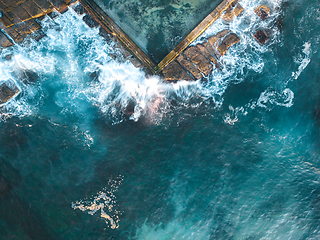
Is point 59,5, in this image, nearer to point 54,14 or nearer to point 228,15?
point 54,14

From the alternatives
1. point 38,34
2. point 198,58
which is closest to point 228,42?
point 198,58

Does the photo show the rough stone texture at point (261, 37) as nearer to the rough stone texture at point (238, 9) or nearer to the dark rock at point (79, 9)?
the rough stone texture at point (238, 9)

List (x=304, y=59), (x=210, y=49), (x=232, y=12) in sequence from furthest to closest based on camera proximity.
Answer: (x=210, y=49) → (x=304, y=59) → (x=232, y=12)

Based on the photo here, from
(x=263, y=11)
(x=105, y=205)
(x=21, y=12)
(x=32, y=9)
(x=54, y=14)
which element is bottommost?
(x=105, y=205)

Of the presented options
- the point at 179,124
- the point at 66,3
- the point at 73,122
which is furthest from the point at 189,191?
the point at 66,3

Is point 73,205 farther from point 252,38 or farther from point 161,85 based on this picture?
point 252,38

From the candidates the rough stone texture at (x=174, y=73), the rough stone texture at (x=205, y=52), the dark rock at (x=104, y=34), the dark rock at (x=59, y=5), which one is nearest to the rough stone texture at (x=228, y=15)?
the rough stone texture at (x=205, y=52)

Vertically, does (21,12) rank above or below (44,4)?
above
